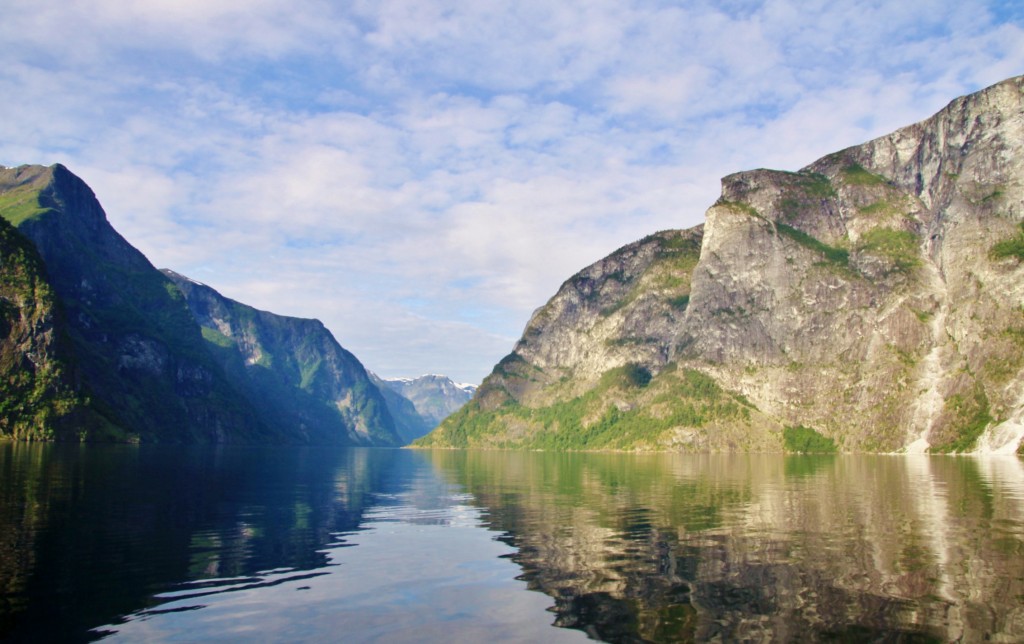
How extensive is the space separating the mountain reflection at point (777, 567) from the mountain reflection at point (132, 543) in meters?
12.3

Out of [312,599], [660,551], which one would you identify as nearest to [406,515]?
[660,551]

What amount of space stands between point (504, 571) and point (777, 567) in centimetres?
1189

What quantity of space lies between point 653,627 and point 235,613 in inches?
530

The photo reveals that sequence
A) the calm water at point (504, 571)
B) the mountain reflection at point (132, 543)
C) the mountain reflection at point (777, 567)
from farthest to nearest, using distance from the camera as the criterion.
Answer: the mountain reflection at point (132, 543) < the mountain reflection at point (777, 567) < the calm water at point (504, 571)

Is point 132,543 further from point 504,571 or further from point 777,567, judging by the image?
point 777,567

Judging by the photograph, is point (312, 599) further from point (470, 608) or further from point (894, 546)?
point (894, 546)

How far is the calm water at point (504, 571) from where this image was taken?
2041 cm

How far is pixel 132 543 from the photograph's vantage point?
111ft

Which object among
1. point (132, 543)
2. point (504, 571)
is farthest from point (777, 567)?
point (132, 543)

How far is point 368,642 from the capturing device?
1912 cm

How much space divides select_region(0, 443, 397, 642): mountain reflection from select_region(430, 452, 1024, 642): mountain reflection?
12.3 m

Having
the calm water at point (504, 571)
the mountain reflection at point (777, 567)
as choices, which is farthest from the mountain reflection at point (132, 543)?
the mountain reflection at point (777, 567)

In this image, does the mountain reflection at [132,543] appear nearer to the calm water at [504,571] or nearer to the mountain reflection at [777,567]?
the calm water at [504,571]

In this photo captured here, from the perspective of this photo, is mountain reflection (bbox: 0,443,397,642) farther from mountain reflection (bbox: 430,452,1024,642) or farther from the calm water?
mountain reflection (bbox: 430,452,1024,642)
